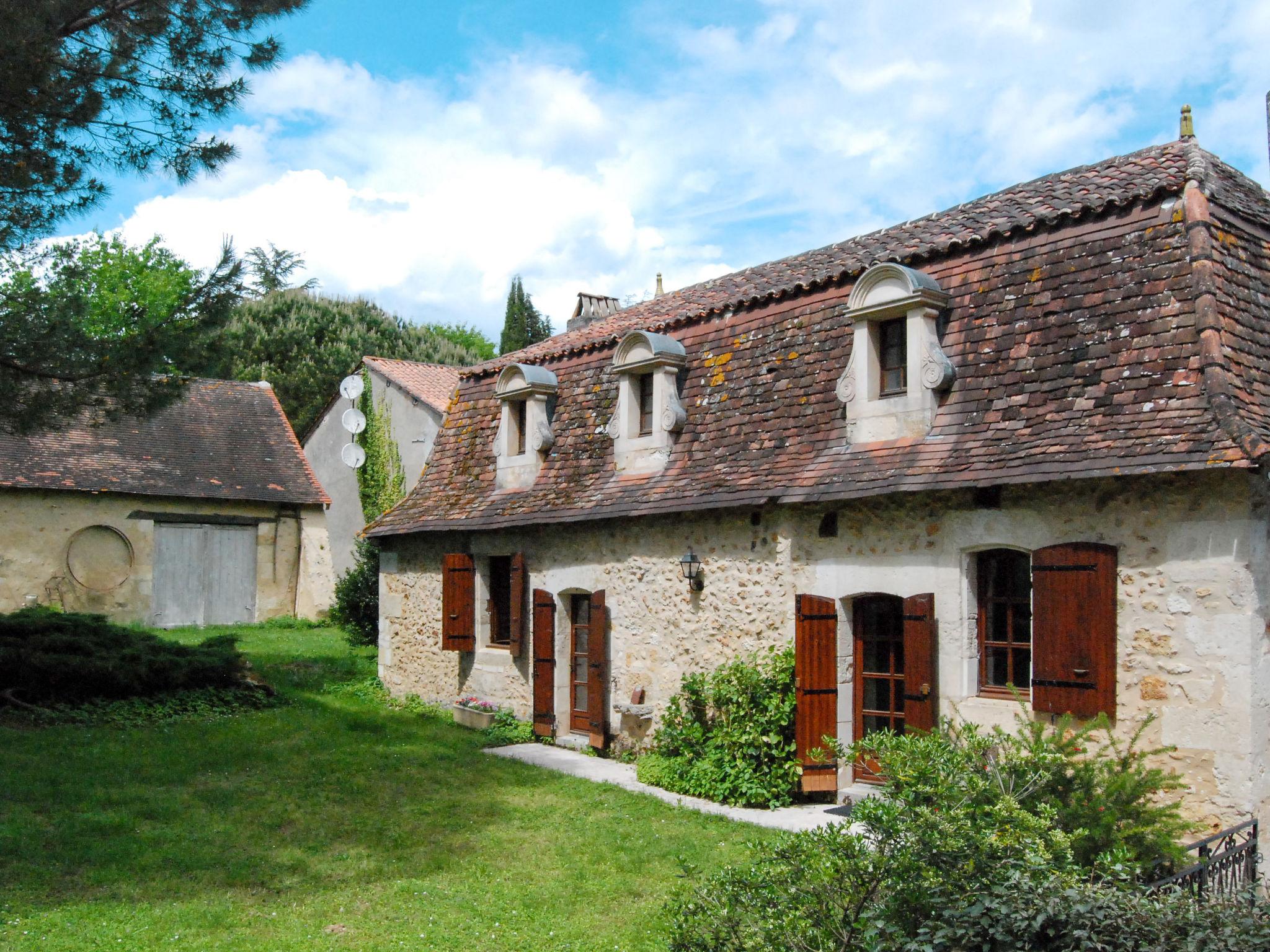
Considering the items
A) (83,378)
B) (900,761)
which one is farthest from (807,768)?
(83,378)

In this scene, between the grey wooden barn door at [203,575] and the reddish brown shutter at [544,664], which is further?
the grey wooden barn door at [203,575]

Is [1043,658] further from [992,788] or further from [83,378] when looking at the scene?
[83,378]

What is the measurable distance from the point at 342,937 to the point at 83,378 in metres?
6.19

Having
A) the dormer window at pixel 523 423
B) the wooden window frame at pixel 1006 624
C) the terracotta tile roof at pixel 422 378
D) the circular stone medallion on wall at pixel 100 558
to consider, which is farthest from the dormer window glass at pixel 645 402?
the circular stone medallion on wall at pixel 100 558

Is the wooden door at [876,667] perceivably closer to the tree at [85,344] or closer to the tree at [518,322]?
the tree at [85,344]

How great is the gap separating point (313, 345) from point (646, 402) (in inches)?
1074

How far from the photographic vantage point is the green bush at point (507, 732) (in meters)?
12.8

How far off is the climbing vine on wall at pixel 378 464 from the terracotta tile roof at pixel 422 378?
0.56 m

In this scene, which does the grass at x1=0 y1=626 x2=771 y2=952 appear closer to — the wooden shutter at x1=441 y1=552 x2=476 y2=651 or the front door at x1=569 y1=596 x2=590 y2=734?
the front door at x1=569 y1=596 x2=590 y2=734

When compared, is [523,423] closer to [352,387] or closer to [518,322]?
[352,387]

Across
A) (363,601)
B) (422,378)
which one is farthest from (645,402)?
(422,378)

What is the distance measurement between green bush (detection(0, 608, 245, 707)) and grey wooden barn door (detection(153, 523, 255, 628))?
7.94 meters

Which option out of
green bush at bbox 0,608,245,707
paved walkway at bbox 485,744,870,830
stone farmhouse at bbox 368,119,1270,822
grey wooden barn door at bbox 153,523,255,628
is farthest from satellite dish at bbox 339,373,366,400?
paved walkway at bbox 485,744,870,830

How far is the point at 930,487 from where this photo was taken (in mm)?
8570
